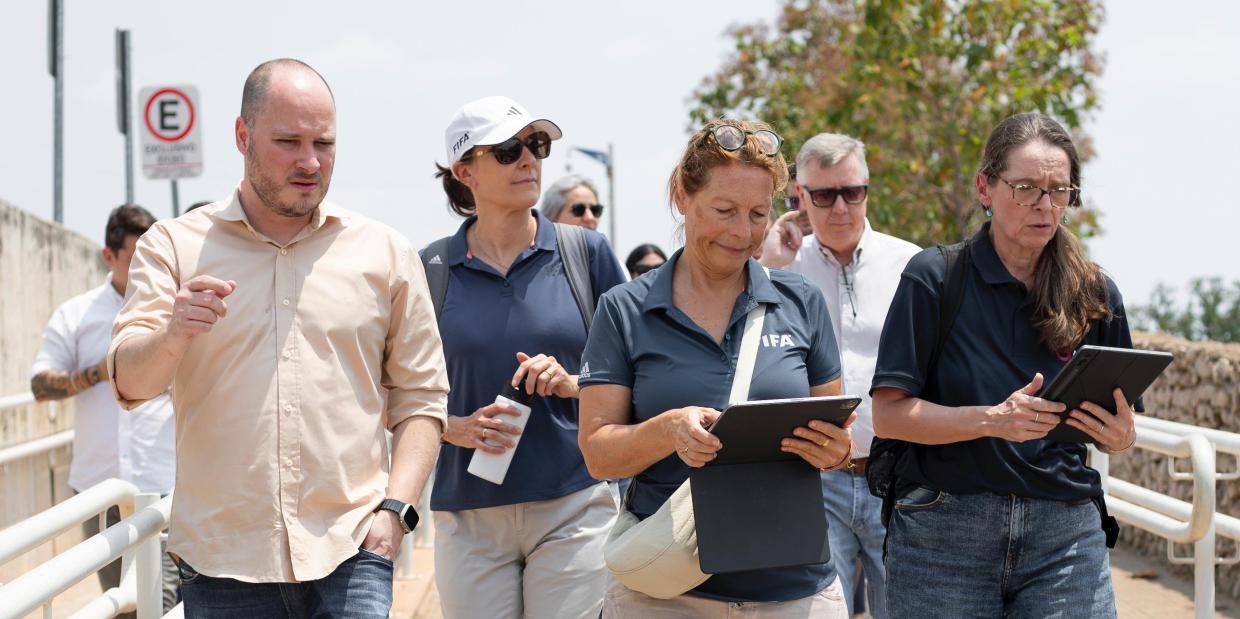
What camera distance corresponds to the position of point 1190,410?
9.34m

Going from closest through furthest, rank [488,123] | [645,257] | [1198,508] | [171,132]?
[488,123], [1198,508], [645,257], [171,132]

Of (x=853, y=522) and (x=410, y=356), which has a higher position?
(x=410, y=356)

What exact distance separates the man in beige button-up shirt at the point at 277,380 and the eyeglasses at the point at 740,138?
35.7 inches

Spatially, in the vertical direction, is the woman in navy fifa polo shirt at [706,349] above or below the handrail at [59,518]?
above

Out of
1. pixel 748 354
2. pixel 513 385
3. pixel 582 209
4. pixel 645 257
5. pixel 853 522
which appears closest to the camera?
A: pixel 748 354

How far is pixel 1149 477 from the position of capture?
33.5 ft

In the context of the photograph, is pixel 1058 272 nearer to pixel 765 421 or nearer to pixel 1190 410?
pixel 765 421

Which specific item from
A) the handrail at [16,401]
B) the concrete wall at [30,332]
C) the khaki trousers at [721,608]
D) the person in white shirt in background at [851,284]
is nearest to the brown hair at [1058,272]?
the khaki trousers at [721,608]

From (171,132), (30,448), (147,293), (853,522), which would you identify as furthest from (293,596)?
(171,132)

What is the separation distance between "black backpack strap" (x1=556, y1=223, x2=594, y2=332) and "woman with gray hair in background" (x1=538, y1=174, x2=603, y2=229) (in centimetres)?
190

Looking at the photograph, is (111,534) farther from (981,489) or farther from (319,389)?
(981,489)

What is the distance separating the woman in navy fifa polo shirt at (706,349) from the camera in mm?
3387

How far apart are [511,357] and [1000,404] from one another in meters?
1.66

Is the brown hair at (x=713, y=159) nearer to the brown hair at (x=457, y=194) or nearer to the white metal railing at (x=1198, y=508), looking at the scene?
the brown hair at (x=457, y=194)
